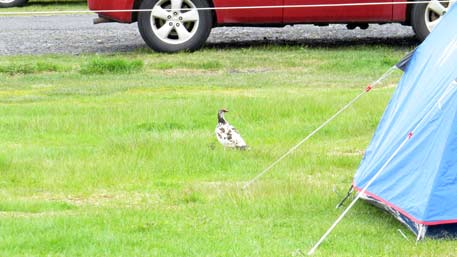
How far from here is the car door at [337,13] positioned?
43.8 feet

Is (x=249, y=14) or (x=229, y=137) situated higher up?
(x=229, y=137)

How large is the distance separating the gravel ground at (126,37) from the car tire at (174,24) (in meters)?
1.10

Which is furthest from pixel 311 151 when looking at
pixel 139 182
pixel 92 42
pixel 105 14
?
pixel 92 42

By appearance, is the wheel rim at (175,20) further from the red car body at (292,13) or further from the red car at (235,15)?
the red car body at (292,13)

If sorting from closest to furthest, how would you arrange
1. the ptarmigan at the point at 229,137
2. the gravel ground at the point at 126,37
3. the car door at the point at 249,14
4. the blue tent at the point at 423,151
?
the blue tent at the point at 423,151 < the ptarmigan at the point at 229,137 < the car door at the point at 249,14 < the gravel ground at the point at 126,37

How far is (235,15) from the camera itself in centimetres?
1342

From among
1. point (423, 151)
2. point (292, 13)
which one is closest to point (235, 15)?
point (292, 13)

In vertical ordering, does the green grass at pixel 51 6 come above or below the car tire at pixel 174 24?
below

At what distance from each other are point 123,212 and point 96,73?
18.7ft

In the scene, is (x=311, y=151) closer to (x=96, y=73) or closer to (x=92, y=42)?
(x=96, y=73)

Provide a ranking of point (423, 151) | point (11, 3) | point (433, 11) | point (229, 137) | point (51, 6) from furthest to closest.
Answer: point (51, 6), point (11, 3), point (433, 11), point (229, 137), point (423, 151)

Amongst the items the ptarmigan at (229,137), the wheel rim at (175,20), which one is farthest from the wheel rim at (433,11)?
the ptarmigan at (229,137)

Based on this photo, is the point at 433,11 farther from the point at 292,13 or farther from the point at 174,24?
the point at 174,24

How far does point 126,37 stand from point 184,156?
7892 mm
